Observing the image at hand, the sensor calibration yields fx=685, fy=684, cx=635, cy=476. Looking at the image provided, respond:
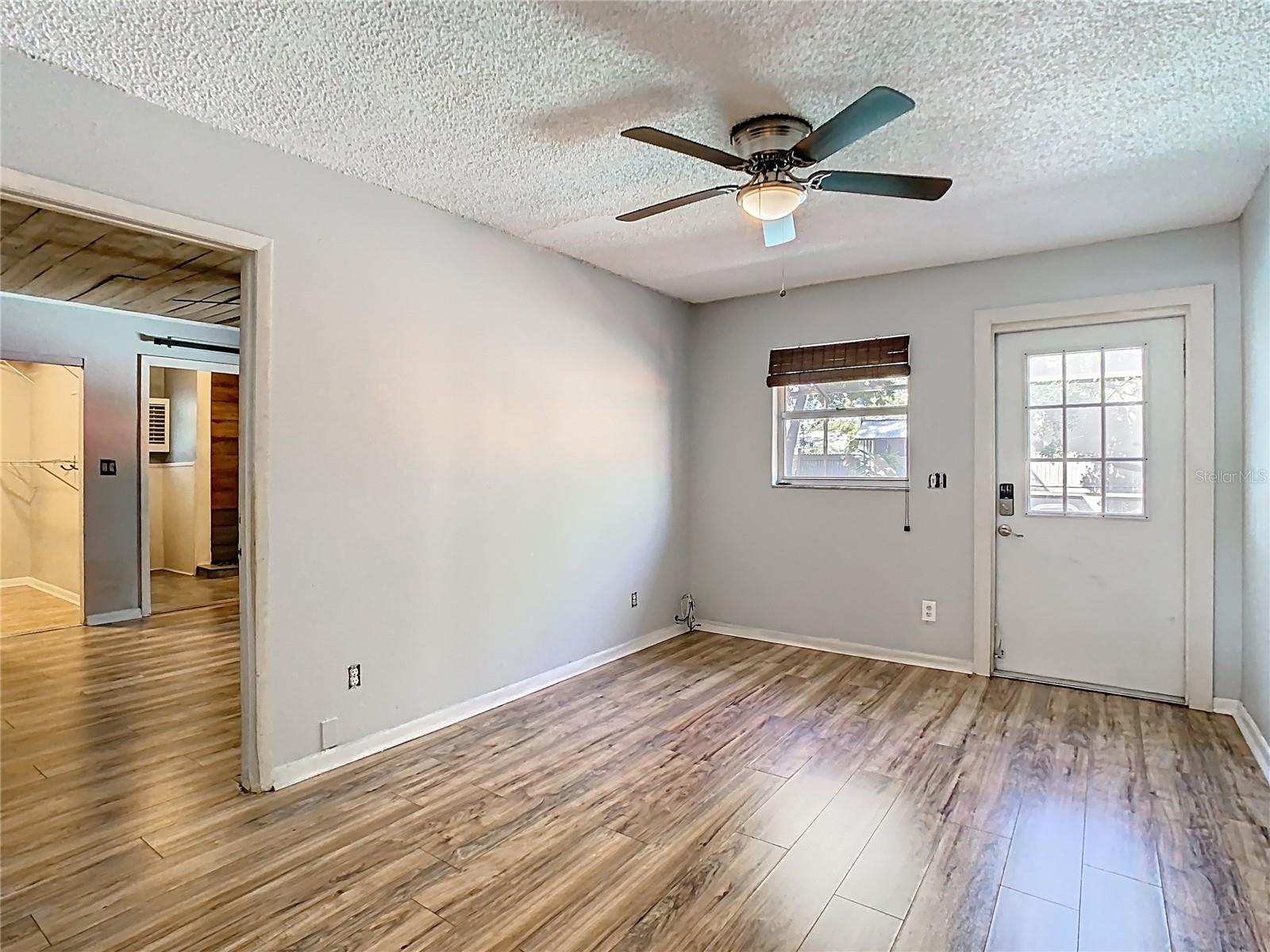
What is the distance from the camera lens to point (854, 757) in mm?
2961

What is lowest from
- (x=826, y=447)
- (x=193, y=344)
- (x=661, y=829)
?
(x=661, y=829)

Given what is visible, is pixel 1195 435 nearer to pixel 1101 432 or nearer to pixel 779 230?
pixel 1101 432

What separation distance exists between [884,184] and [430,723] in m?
3.00

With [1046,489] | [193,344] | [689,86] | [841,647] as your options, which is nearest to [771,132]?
[689,86]

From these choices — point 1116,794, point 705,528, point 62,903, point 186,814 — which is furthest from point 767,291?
point 62,903

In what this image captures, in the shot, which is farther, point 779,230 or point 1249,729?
point 1249,729

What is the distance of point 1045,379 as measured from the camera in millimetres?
4004

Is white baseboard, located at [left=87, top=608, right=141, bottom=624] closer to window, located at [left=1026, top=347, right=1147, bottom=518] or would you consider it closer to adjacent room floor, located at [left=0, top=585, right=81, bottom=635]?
adjacent room floor, located at [left=0, top=585, right=81, bottom=635]

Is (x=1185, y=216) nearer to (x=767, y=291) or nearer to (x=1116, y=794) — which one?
(x=767, y=291)

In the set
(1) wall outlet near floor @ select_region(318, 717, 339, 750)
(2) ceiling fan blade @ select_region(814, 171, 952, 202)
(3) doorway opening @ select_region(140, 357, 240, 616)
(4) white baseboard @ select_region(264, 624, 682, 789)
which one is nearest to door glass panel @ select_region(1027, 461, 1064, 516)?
(2) ceiling fan blade @ select_region(814, 171, 952, 202)

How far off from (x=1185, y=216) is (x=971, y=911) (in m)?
3.40

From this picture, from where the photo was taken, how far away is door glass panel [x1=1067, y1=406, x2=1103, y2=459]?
384 centimetres

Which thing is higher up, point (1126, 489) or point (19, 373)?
point (19, 373)

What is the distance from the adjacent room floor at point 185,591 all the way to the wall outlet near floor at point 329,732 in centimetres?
417
